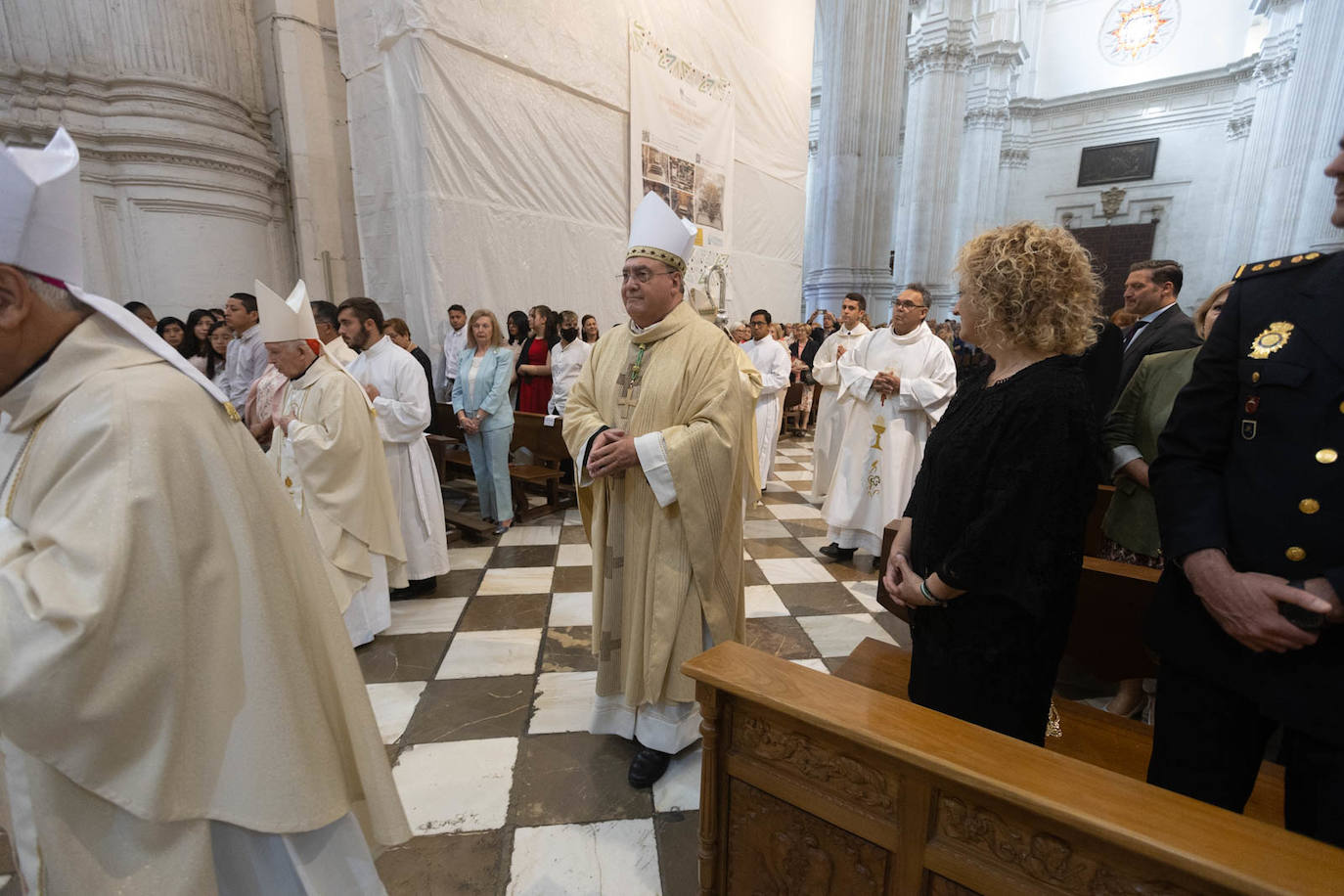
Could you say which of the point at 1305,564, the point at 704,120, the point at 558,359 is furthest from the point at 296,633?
the point at 704,120

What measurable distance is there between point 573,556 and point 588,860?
99.8 inches

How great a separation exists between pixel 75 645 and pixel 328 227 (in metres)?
6.25

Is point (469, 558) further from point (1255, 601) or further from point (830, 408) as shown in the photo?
point (1255, 601)

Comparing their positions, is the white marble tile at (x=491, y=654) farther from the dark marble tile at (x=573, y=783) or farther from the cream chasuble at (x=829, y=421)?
the cream chasuble at (x=829, y=421)

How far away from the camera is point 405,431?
11.6ft

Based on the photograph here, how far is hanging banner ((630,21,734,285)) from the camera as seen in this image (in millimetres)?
6445

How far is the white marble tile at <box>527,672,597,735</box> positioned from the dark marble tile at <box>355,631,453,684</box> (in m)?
0.56

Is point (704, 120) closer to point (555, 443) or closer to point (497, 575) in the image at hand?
point (555, 443)

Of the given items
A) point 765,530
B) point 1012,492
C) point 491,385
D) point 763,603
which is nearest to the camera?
point 1012,492

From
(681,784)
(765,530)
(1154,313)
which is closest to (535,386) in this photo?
(765,530)

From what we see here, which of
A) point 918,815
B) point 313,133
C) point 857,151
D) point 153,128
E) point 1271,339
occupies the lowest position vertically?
point 918,815

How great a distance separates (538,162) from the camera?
5.71 meters

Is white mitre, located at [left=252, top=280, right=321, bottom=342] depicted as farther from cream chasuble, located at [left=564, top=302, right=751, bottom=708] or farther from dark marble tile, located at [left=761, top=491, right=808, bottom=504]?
dark marble tile, located at [left=761, top=491, right=808, bottom=504]

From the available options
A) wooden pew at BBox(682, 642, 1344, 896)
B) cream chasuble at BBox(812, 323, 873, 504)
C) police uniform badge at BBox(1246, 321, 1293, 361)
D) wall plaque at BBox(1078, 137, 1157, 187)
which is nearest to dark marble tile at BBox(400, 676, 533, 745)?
wooden pew at BBox(682, 642, 1344, 896)
